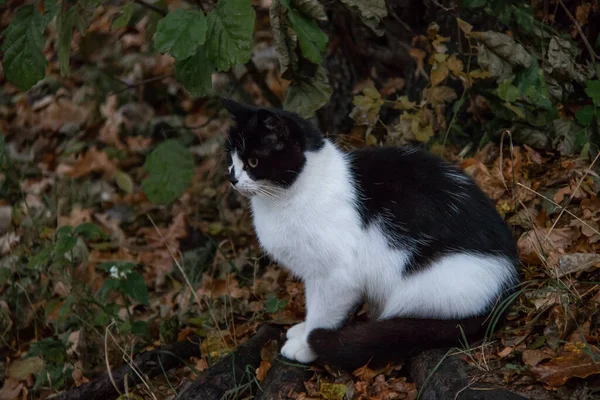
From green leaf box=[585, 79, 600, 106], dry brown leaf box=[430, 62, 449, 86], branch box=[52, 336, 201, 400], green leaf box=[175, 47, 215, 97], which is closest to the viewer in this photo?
green leaf box=[175, 47, 215, 97]

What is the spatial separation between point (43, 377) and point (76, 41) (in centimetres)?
340

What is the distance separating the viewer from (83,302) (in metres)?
3.42

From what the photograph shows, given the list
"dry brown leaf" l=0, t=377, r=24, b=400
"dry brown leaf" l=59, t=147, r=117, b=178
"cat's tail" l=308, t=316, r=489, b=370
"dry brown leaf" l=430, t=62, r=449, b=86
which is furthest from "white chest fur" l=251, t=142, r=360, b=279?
"dry brown leaf" l=59, t=147, r=117, b=178

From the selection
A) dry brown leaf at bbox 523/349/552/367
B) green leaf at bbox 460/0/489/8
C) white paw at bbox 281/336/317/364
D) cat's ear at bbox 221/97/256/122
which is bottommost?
white paw at bbox 281/336/317/364

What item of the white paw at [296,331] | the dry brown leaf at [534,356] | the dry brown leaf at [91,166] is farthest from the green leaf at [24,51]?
the dry brown leaf at [91,166]

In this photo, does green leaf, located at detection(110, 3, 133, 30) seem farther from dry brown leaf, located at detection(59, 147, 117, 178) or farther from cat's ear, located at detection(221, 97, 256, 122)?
dry brown leaf, located at detection(59, 147, 117, 178)

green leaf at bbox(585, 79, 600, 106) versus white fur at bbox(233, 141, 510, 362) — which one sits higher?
green leaf at bbox(585, 79, 600, 106)

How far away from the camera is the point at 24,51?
2.72 meters

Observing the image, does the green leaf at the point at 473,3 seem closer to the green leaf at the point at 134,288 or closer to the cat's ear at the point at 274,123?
the cat's ear at the point at 274,123

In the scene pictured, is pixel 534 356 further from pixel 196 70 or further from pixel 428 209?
pixel 196 70

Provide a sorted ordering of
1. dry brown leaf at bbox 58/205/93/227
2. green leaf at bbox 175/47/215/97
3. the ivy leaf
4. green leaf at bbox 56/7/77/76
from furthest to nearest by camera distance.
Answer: dry brown leaf at bbox 58/205/93/227 < the ivy leaf < green leaf at bbox 56/7/77/76 < green leaf at bbox 175/47/215/97

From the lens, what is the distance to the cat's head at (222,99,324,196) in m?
2.58

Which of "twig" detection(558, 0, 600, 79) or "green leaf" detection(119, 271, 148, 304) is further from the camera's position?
"twig" detection(558, 0, 600, 79)

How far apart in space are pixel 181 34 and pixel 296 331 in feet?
4.36
